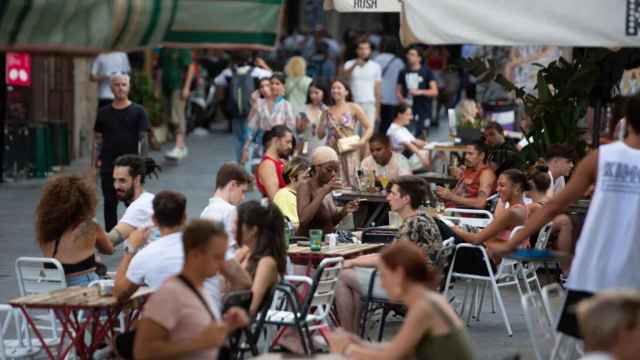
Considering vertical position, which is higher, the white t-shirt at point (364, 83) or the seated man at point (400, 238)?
the white t-shirt at point (364, 83)

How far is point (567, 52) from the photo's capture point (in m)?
19.8

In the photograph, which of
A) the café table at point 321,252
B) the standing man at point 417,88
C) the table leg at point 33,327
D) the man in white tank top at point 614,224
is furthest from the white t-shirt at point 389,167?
the standing man at point 417,88

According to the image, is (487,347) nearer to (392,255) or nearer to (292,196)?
(292,196)

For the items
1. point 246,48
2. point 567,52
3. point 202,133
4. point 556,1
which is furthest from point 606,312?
point 202,133

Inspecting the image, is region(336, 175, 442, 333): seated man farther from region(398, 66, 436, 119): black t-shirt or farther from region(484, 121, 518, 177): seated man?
region(398, 66, 436, 119): black t-shirt

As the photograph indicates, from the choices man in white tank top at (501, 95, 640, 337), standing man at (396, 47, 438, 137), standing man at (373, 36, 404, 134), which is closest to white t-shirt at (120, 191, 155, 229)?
man in white tank top at (501, 95, 640, 337)

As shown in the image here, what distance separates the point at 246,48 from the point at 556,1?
2.82 m

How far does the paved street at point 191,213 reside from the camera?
11328 mm

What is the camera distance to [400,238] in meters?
10.3

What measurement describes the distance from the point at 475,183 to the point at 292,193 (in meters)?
2.62

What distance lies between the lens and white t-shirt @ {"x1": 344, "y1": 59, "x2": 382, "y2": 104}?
22.1m

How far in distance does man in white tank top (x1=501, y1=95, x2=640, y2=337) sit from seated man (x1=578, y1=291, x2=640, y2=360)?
1.53m

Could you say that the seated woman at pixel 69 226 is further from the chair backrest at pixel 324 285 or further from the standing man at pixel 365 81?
the standing man at pixel 365 81

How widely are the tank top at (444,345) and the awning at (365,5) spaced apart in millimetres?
6221
